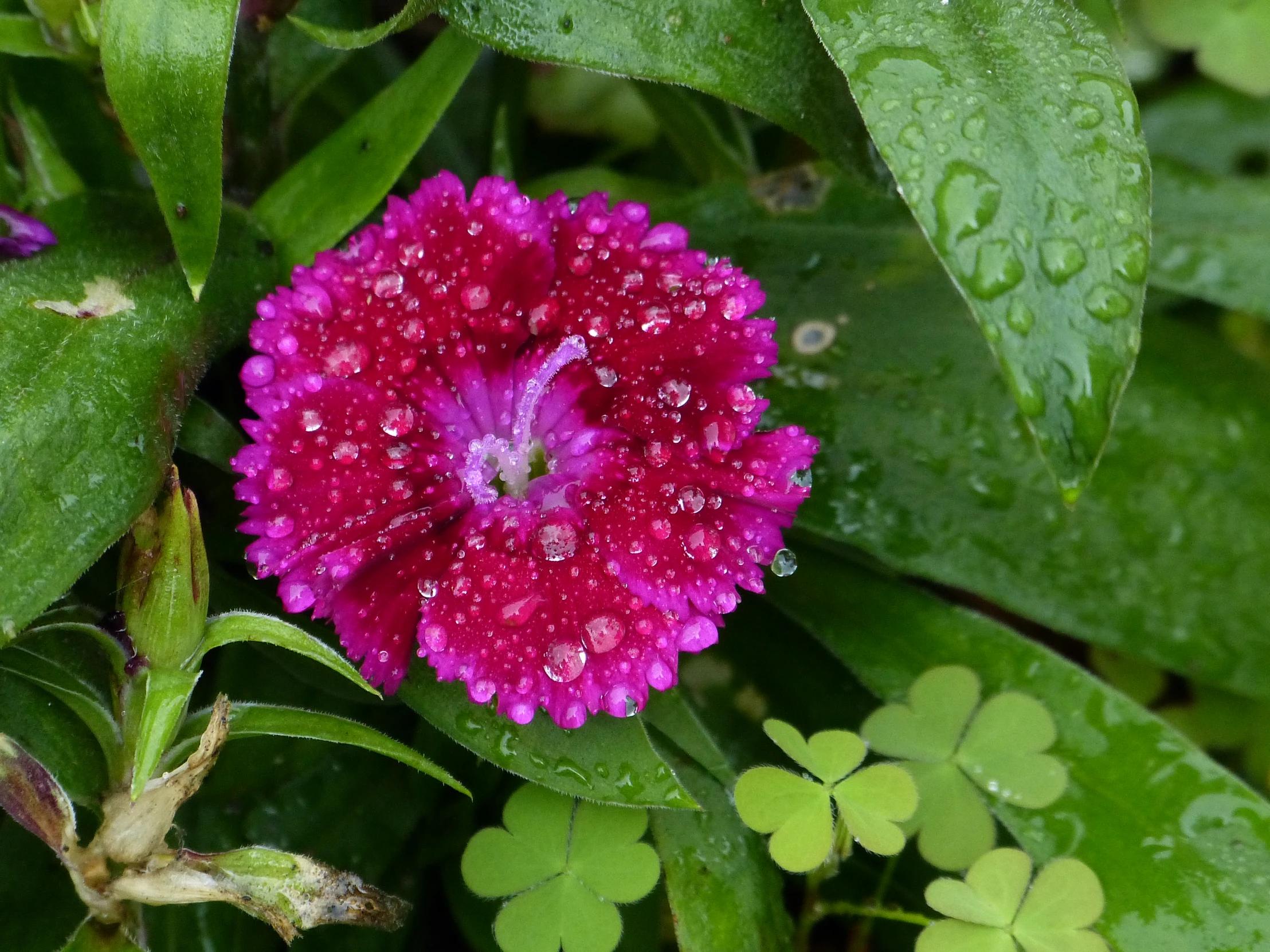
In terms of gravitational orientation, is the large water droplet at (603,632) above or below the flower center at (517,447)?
below

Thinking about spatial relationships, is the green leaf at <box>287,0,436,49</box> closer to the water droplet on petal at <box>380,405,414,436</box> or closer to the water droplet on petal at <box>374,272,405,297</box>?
the water droplet on petal at <box>374,272,405,297</box>

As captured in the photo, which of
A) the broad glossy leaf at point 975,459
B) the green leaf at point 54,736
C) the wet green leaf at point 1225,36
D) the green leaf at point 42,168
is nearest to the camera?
the green leaf at point 54,736

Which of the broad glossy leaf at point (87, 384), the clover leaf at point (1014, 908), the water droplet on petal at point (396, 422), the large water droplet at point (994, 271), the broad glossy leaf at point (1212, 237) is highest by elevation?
the large water droplet at point (994, 271)

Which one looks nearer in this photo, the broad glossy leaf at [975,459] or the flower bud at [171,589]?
the flower bud at [171,589]

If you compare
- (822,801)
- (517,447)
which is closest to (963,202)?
(517,447)

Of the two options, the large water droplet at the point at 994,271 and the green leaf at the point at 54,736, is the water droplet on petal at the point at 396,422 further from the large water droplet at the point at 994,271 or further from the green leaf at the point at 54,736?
the large water droplet at the point at 994,271

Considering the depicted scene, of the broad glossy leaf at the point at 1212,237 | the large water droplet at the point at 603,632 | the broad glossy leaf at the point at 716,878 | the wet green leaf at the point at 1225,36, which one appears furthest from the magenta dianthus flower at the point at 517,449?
the wet green leaf at the point at 1225,36

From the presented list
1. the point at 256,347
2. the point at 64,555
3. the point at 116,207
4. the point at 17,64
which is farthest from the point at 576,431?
the point at 17,64

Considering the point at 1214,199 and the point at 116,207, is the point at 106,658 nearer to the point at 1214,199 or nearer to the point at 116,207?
the point at 116,207
